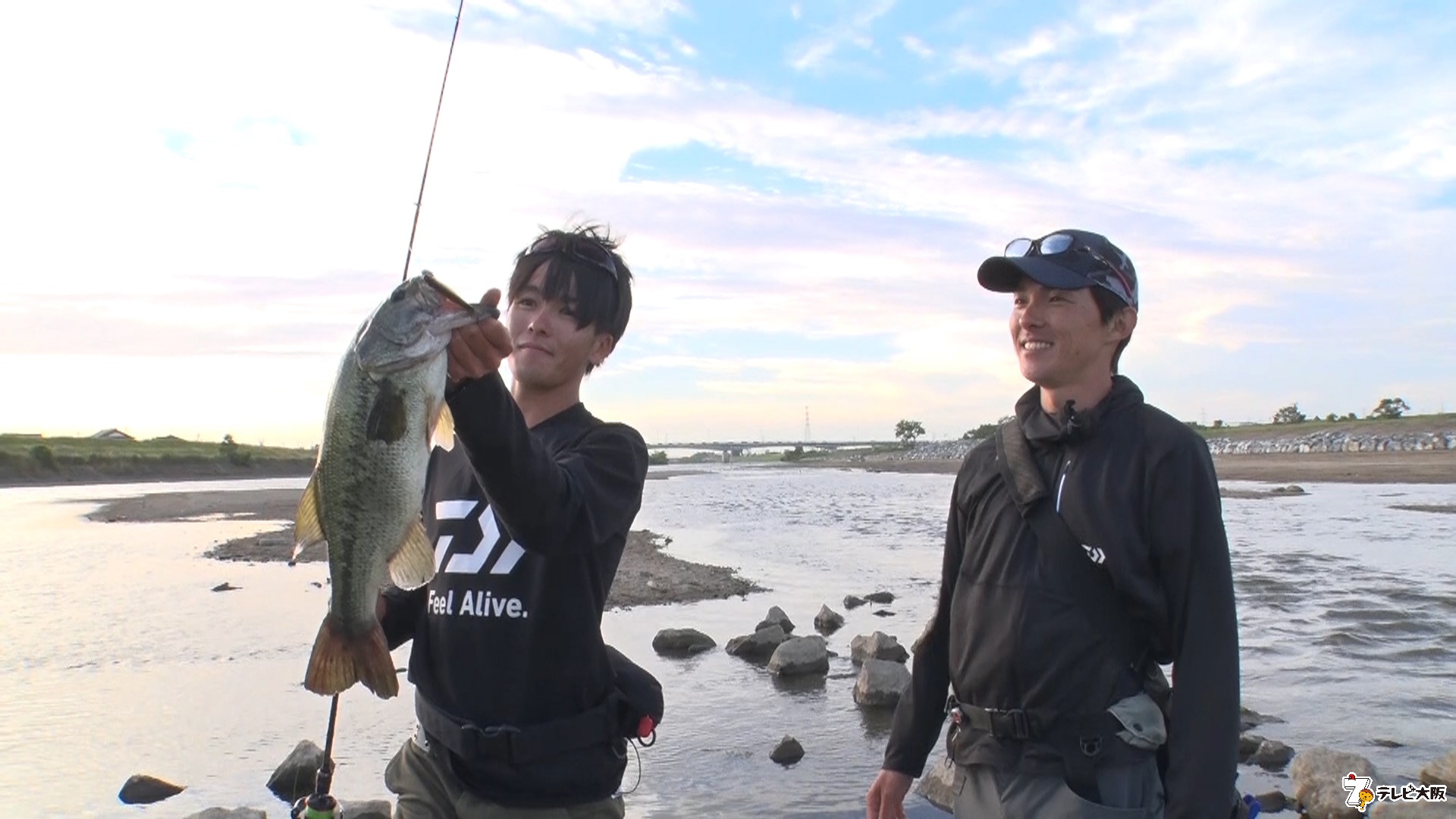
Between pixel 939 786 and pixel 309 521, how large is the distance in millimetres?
6385

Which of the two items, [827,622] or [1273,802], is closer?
[1273,802]

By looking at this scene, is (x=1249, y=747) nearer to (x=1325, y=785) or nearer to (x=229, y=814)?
(x=1325, y=785)

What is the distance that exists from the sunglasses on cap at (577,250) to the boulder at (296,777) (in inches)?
241

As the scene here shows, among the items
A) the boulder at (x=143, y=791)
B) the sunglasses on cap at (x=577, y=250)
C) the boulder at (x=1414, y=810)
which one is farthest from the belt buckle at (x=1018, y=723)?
the boulder at (x=143, y=791)

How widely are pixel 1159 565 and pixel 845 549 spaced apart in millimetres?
22454

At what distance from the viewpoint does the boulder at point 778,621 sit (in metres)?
14.2

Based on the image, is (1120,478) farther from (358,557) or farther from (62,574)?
(62,574)

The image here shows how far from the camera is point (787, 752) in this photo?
357 inches

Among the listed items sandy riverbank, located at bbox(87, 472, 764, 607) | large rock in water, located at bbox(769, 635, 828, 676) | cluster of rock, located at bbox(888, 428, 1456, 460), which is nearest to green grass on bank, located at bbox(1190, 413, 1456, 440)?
cluster of rock, located at bbox(888, 428, 1456, 460)

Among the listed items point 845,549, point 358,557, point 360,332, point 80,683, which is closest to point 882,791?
point 358,557

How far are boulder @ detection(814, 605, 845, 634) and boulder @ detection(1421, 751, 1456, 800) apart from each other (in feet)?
25.5

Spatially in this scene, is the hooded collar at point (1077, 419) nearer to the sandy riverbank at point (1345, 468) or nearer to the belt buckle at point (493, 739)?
the belt buckle at point (493, 739)

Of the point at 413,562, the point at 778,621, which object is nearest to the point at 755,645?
the point at 778,621

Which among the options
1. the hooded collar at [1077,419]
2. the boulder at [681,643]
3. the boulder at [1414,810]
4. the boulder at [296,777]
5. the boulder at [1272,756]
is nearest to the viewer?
the hooded collar at [1077,419]
